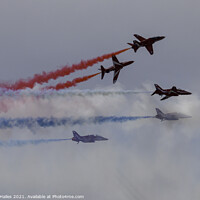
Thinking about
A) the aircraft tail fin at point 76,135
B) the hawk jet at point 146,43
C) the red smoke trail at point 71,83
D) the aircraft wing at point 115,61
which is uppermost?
the hawk jet at point 146,43

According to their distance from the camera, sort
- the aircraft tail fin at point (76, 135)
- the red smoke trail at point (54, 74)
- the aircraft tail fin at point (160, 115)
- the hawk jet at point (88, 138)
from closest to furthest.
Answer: the red smoke trail at point (54, 74)
the aircraft tail fin at point (160, 115)
the hawk jet at point (88, 138)
the aircraft tail fin at point (76, 135)

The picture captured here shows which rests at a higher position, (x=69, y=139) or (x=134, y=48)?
(x=134, y=48)

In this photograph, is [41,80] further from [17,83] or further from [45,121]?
[45,121]

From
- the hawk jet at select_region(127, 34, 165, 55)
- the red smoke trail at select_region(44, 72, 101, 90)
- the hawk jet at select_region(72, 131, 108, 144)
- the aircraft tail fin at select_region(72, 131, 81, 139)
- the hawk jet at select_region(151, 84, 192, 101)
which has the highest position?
the hawk jet at select_region(127, 34, 165, 55)

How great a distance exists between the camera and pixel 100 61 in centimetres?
9969

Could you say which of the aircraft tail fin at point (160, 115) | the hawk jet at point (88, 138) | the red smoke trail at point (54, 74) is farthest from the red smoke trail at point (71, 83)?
the hawk jet at point (88, 138)

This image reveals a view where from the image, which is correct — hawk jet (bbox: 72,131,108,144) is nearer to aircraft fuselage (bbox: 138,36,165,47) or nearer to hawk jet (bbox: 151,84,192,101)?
hawk jet (bbox: 151,84,192,101)

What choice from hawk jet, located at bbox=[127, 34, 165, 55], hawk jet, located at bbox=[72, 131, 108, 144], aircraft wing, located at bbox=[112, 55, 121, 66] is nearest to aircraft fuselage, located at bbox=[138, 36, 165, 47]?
hawk jet, located at bbox=[127, 34, 165, 55]

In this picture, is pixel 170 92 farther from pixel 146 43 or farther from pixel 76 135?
pixel 76 135

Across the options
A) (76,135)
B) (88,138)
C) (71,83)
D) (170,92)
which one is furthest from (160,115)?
(71,83)

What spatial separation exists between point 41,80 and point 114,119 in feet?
77.4

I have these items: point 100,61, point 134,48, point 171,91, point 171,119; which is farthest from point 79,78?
point 171,119

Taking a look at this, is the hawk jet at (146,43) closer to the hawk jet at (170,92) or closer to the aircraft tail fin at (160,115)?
the hawk jet at (170,92)

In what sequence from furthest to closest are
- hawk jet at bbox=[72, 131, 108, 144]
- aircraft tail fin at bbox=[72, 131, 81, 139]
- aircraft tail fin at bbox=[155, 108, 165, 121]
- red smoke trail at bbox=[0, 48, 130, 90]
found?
aircraft tail fin at bbox=[72, 131, 81, 139] < hawk jet at bbox=[72, 131, 108, 144] < aircraft tail fin at bbox=[155, 108, 165, 121] < red smoke trail at bbox=[0, 48, 130, 90]
